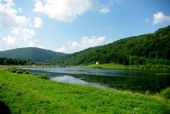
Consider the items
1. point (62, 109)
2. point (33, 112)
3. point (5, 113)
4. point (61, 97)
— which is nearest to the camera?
point (5, 113)

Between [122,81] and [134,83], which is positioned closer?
[134,83]

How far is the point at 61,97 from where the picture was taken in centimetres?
3256

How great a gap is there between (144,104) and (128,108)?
3.13 metres

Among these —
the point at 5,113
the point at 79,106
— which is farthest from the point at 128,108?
the point at 5,113

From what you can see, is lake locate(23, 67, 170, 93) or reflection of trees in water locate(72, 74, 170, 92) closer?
reflection of trees in water locate(72, 74, 170, 92)

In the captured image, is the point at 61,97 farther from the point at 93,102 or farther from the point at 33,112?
the point at 33,112

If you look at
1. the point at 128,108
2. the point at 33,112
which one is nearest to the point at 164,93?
the point at 128,108

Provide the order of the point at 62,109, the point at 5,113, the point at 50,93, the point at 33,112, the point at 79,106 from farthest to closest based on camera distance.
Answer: the point at 50,93 < the point at 79,106 < the point at 62,109 < the point at 33,112 < the point at 5,113

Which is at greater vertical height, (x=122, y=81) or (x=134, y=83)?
(x=122, y=81)

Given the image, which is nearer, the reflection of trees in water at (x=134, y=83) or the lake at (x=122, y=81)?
the reflection of trees in water at (x=134, y=83)

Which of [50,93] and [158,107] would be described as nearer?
[158,107]

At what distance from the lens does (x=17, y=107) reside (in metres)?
24.0

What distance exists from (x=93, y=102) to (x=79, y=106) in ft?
8.68

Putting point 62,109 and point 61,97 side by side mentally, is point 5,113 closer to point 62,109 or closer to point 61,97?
point 62,109
